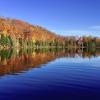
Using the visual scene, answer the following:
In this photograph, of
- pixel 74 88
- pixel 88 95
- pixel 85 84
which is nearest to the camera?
pixel 88 95

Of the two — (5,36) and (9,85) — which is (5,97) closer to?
(9,85)

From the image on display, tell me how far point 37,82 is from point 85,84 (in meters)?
4.57

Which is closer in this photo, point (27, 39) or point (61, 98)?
point (61, 98)

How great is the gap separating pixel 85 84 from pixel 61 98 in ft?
21.5

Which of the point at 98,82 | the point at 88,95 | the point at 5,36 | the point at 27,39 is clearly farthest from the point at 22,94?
the point at 27,39

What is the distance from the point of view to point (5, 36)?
141m

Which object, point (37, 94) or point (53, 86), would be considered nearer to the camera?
point (37, 94)

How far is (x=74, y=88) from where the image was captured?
2420 centimetres

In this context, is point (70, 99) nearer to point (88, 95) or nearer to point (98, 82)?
point (88, 95)

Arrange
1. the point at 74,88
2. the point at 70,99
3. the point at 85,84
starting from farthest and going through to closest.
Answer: the point at 85,84, the point at 74,88, the point at 70,99

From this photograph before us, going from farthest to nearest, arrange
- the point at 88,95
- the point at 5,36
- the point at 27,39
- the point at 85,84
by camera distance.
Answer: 1. the point at 27,39
2. the point at 5,36
3. the point at 85,84
4. the point at 88,95

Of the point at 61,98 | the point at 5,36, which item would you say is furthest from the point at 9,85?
the point at 5,36

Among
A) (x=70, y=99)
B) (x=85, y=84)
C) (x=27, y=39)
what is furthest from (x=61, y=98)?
(x=27, y=39)

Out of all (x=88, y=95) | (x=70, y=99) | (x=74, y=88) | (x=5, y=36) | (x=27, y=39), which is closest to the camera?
(x=70, y=99)
